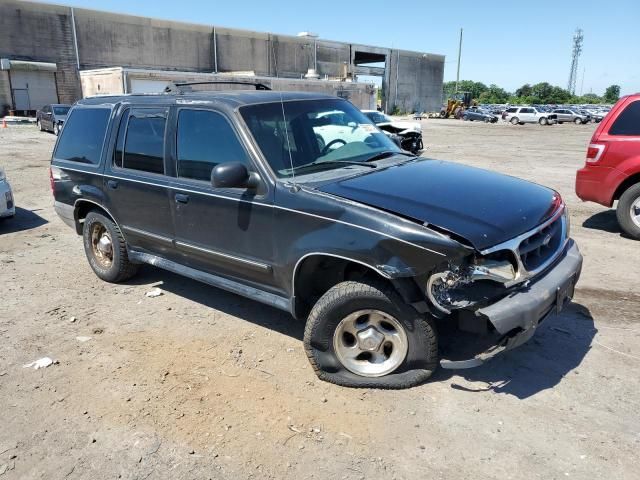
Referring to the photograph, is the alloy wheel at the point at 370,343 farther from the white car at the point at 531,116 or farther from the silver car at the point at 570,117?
the silver car at the point at 570,117

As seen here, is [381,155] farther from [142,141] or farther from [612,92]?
[612,92]

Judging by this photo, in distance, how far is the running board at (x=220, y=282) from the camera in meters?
3.86

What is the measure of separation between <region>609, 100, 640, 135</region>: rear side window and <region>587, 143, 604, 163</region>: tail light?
221 millimetres

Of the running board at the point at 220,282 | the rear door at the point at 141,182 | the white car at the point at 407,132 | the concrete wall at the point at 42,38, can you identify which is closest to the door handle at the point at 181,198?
the rear door at the point at 141,182

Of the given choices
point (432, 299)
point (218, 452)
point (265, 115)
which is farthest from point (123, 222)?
point (432, 299)

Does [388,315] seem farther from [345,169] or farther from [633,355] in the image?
[633,355]

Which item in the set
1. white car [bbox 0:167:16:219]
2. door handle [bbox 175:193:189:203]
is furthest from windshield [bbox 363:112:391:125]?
door handle [bbox 175:193:189:203]

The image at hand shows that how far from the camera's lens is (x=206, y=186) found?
161 inches

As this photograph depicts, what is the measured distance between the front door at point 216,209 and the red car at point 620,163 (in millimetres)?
5377

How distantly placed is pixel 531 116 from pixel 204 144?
4831 cm

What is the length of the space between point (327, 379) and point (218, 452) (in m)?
0.95

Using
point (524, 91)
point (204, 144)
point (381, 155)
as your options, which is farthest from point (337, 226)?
point (524, 91)

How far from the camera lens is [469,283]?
304cm

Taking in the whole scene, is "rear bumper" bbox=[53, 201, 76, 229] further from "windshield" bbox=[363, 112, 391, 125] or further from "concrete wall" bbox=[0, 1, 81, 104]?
"concrete wall" bbox=[0, 1, 81, 104]
